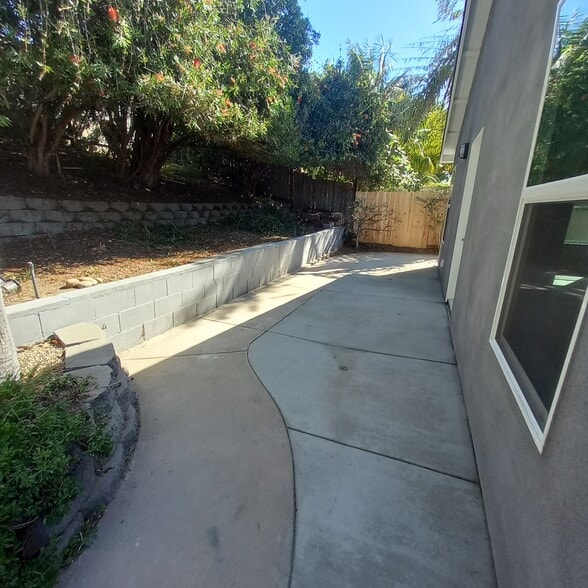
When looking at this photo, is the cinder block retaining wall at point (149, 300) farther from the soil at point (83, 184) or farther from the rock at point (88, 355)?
the soil at point (83, 184)

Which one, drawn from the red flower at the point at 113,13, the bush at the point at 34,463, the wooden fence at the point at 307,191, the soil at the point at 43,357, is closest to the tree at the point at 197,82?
the red flower at the point at 113,13

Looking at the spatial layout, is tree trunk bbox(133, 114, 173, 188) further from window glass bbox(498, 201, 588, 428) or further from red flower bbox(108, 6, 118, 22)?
window glass bbox(498, 201, 588, 428)

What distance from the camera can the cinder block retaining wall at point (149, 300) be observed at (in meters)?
2.34

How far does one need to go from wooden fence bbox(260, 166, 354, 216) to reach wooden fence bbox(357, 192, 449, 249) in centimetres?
53

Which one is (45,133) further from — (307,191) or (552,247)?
(307,191)

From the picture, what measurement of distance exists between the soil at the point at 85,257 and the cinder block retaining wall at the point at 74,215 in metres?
0.17

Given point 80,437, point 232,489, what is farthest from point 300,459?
point 80,437

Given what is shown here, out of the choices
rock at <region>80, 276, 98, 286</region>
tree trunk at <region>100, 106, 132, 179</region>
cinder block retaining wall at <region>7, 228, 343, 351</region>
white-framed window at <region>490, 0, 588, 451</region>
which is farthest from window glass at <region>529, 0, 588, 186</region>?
tree trunk at <region>100, 106, 132, 179</region>

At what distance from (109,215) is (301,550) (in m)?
5.38

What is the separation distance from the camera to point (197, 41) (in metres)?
3.61

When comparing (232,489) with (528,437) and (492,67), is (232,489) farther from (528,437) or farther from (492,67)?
(492,67)

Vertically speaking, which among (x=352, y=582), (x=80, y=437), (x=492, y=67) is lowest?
(x=352, y=582)

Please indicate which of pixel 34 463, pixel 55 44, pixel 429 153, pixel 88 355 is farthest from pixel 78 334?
pixel 429 153

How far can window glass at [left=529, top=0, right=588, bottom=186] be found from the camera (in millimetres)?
1316
